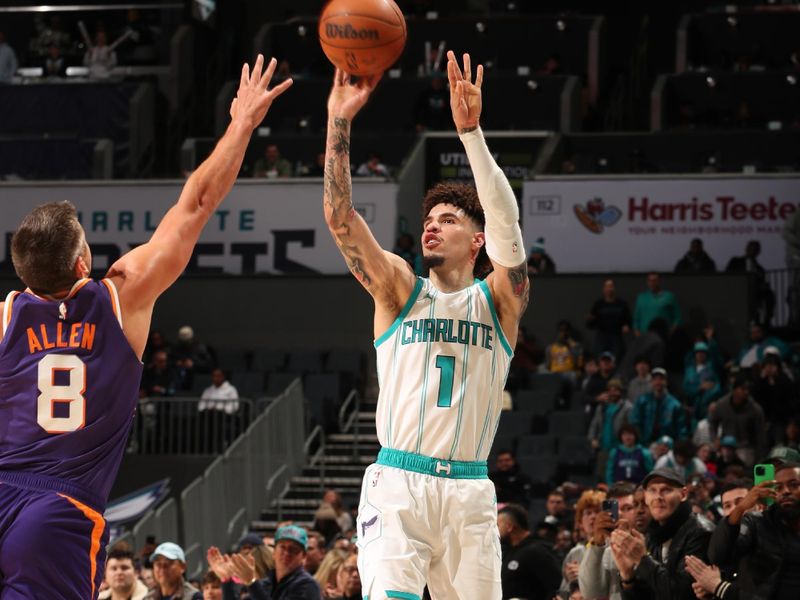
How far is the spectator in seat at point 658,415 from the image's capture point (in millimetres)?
17734

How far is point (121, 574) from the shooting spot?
10.9 metres

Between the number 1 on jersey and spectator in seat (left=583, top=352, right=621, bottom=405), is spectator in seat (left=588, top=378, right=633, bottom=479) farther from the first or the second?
the number 1 on jersey

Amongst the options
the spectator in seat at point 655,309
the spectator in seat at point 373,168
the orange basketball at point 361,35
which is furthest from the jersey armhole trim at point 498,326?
Result: the spectator in seat at point 373,168

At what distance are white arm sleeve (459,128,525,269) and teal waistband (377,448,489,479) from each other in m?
0.96

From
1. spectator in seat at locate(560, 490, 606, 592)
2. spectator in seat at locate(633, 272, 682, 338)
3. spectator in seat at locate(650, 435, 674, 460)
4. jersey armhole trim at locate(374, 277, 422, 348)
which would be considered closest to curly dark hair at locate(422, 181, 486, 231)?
jersey armhole trim at locate(374, 277, 422, 348)

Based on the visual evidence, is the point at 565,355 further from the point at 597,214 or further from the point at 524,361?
the point at 597,214

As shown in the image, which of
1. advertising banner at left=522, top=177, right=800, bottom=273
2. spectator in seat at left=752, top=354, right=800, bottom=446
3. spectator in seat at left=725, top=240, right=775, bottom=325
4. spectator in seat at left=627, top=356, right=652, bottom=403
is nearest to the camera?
spectator in seat at left=752, top=354, right=800, bottom=446

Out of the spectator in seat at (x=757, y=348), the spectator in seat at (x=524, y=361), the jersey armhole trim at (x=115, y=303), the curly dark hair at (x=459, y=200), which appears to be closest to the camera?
the jersey armhole trim at (x=115, y=303)

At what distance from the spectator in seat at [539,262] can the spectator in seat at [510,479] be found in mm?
5991

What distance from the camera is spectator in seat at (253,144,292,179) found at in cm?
2450

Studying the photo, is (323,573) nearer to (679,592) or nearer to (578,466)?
(679,592)

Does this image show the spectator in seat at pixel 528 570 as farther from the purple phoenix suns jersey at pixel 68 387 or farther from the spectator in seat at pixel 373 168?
the spectator in seat at pixel 373 168

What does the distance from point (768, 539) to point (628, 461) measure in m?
7.77

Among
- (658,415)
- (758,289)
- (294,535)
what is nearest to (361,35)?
(294,535)
